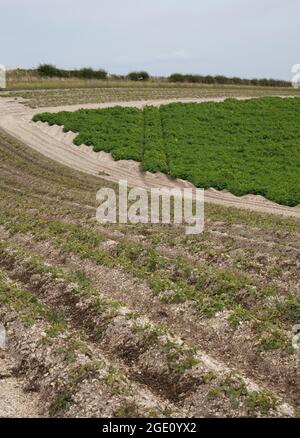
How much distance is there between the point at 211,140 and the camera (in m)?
49.8

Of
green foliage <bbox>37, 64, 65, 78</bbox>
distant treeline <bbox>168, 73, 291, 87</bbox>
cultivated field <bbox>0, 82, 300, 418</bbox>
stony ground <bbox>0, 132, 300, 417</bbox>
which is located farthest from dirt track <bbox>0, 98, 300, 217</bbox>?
distant treeline <bbox>168, 73, 291, 87</bbox>

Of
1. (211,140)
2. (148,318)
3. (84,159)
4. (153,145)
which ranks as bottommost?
(148,318)

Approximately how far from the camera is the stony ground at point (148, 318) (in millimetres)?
12688

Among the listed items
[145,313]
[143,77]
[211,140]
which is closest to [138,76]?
[143,77]

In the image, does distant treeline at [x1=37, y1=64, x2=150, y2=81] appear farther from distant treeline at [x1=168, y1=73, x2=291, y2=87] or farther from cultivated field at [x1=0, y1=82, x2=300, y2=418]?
cultivated field at [x1=0, y1=82, x2=300, y2=418]

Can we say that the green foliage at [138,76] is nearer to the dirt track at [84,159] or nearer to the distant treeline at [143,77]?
the distant treeline at [143,77]

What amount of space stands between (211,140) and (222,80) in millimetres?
51548

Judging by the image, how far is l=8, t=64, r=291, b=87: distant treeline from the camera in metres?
85.1

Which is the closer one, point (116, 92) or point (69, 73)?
point (116, 92)

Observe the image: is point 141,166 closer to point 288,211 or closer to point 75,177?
point 75,177

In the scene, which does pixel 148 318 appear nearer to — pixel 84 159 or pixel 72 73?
pixel 84 159

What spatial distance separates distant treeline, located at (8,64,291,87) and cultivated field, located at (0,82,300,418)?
5826 centimetres

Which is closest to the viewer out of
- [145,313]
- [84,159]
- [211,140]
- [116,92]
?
[145,313]
